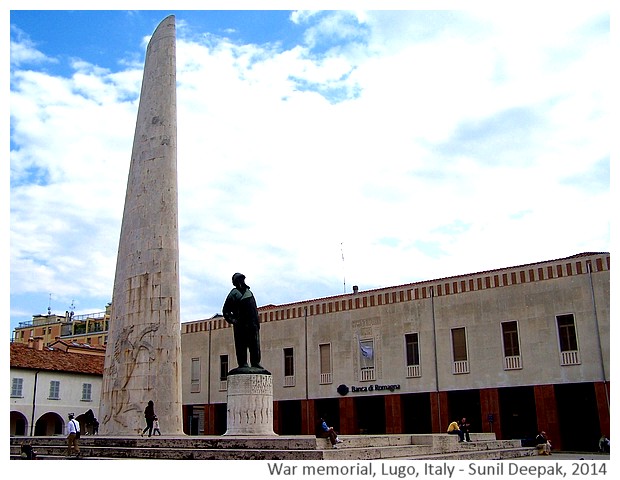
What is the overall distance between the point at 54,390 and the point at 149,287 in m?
20.0

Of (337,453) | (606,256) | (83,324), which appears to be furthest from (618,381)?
(83,324)

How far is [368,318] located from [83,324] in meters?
50.9

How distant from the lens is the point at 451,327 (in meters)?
30.6

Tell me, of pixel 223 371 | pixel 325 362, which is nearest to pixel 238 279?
pixel 325 362

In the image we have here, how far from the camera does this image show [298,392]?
116ft

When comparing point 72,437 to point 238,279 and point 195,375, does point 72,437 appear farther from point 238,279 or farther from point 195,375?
point 195,375

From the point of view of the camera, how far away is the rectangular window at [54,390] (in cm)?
3883

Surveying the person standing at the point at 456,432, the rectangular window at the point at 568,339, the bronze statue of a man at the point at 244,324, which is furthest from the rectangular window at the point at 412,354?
the bronze statue of a man at the point at 244,324

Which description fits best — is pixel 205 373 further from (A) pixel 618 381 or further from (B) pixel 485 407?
(A) pixel 618 381

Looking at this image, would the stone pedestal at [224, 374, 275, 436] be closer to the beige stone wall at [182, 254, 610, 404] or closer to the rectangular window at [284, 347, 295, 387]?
the beige stone wall at [182, 254, 610, 404]

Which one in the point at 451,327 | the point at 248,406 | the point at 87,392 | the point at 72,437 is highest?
the point at 451,327

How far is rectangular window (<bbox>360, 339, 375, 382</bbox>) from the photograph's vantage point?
1294 inches

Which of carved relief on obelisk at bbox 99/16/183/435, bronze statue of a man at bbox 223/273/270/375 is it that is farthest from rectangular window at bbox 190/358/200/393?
bronze statue of a man at bbox 223/273/270/375

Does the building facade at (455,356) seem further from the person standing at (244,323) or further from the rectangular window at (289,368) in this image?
the person standing at (244,323)
